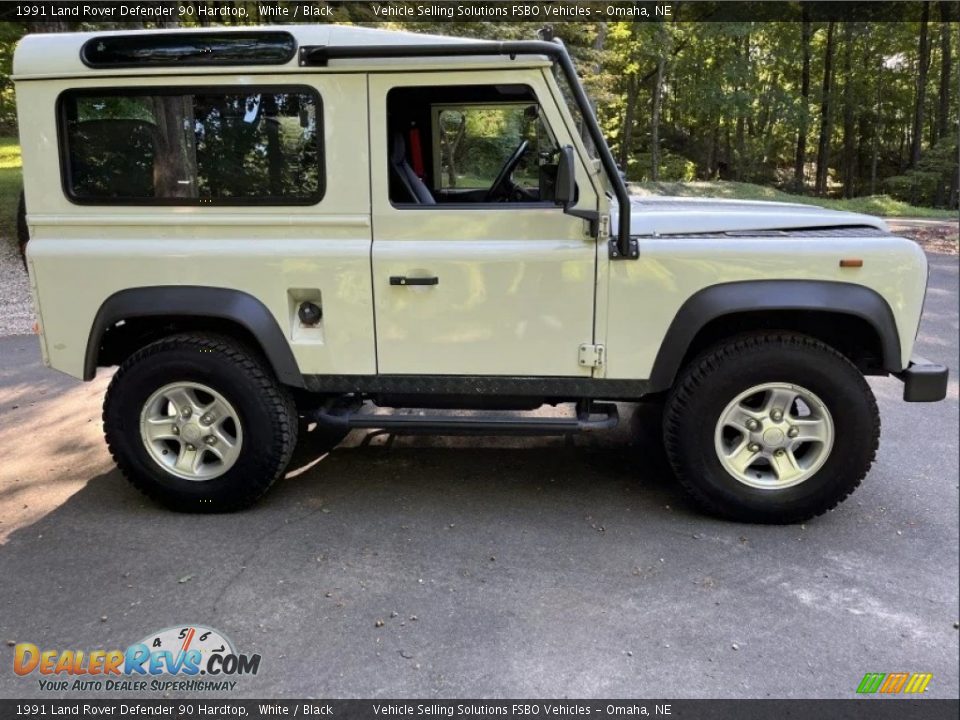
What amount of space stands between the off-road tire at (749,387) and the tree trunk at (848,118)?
92.6 ft

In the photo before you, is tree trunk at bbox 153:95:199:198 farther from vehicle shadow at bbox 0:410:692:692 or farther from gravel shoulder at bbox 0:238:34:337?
gravel shoulder at bbox 0:238:34:337

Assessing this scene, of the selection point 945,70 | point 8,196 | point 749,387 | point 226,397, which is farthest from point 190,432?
point 945,70

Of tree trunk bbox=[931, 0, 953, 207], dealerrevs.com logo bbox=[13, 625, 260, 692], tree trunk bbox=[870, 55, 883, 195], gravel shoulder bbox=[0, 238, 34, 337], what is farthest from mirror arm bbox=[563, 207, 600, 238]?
tree trunk bbox=[870, 55, 883, 195]

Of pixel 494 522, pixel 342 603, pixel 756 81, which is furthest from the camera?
pixel 756 81

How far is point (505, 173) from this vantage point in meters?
3.63

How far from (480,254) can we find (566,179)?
516mm

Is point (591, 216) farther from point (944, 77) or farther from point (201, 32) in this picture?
point (944, 77)

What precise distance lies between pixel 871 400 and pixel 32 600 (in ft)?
12.3

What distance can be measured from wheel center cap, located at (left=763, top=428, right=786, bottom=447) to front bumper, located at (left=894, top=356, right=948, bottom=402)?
601 mm

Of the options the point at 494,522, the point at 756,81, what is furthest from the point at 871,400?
the point at 756,81

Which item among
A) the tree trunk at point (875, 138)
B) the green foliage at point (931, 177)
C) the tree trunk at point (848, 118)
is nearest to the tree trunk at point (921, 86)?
the green foliage at point (931, 177)

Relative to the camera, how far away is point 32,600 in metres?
2.94

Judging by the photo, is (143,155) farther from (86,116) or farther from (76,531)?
(76,531)

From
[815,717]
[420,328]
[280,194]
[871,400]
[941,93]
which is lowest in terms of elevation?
[815,717]
